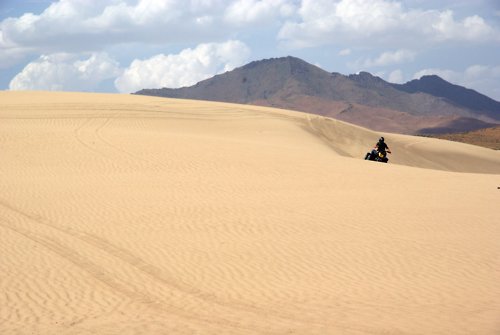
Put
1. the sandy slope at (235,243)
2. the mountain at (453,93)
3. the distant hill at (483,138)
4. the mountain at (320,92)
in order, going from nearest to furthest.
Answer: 1. the sandy slope at (235,243)
2. the distant hill at (483,138)
3. the mountain at (320,92)
4. the mountain at (453,93)

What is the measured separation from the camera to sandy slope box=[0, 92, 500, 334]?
770 cm

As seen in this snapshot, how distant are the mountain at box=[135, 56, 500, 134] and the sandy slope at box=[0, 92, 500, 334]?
109 metres

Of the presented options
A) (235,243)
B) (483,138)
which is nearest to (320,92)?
(483,138)

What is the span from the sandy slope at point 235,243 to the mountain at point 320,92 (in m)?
109

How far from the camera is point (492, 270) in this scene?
962 centimetres

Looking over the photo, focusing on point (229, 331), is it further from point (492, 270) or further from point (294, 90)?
point (294, 90)

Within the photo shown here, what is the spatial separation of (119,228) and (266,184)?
215 inches

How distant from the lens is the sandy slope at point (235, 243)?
25.3 feet

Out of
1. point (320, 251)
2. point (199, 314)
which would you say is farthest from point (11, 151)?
point (199, 314)

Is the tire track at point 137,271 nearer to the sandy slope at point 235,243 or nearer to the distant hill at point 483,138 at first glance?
the sandy slope at point 235,243

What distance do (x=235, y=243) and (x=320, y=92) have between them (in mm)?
143333

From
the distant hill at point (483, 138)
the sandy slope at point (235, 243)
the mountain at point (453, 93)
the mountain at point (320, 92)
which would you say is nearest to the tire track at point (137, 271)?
the sandy slope at point (235, 243)

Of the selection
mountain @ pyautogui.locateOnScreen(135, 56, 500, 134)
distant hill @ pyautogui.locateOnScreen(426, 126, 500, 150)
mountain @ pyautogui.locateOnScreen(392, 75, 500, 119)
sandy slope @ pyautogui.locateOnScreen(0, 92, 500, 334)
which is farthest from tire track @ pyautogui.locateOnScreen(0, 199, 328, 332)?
mountain @ pyautogui.locateOnScreen(392, 75, 500, 119)

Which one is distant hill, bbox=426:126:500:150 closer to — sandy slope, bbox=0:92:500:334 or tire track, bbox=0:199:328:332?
sandy slope, bbox=0:92:500:334
